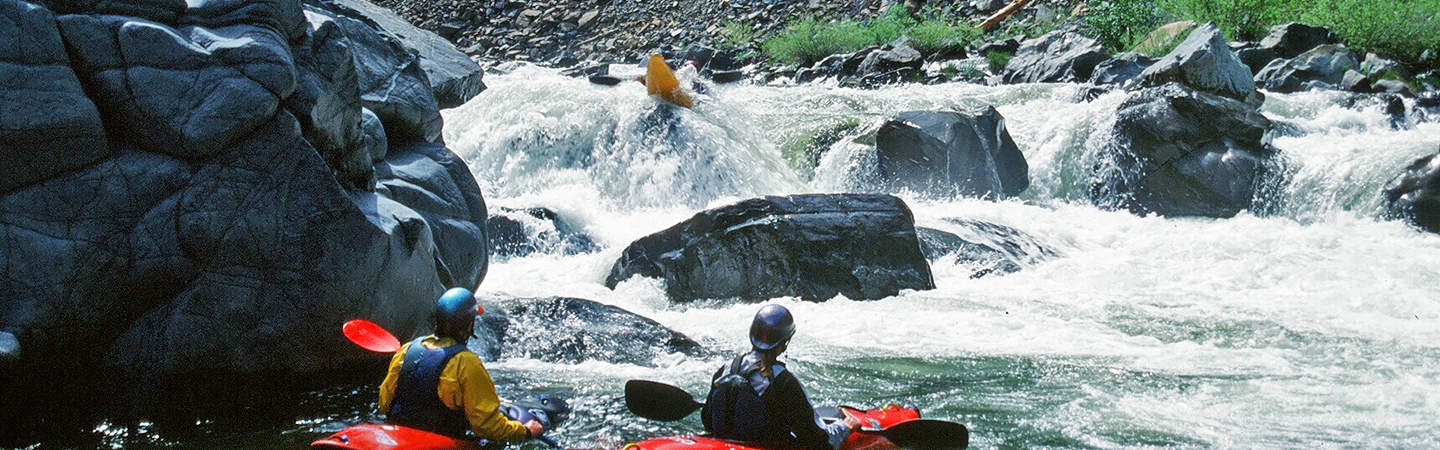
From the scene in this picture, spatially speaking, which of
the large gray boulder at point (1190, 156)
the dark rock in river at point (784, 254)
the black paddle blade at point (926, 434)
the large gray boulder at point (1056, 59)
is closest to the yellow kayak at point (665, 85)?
the dark rock in river at point (784, 254)

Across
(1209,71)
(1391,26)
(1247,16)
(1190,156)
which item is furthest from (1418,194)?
(1247,16)

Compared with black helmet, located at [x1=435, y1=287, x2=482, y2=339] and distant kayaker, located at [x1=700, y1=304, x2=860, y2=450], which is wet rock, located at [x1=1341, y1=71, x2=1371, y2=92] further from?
black helmet, located at [x1=435, y1=287, x2=482, y2=339]

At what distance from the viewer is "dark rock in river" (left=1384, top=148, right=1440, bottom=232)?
1121 cm

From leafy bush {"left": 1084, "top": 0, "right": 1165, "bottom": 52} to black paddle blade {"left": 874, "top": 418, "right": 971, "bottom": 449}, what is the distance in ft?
49.5

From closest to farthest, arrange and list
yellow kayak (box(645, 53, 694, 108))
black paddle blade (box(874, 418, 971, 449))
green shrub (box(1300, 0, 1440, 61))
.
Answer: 1. black paddle blade (box(874, 418, 971, 449))
2. yellow kayak (box(645, 53, 694, 108))
3. green shrub (box(1300, 0, 1440, 61))

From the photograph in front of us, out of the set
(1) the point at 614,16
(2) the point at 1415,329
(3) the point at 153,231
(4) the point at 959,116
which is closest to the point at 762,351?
(3) the point at 153,231

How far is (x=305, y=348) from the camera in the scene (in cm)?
570

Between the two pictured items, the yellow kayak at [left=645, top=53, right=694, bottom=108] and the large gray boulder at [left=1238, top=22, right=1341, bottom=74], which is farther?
the large gray boulder at [left=1238, top=22, right=1341, bottom=74]

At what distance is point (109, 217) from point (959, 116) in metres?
9.66

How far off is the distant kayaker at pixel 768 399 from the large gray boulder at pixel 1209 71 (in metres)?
11.1

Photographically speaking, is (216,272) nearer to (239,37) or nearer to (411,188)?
(239,37)

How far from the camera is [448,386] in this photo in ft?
14.4

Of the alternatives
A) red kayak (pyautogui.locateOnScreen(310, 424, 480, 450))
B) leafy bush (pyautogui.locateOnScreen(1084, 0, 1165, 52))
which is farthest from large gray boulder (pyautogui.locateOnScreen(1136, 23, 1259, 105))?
red kayak (pyautogui.locateOnScreen(310, 424, 480, 450))

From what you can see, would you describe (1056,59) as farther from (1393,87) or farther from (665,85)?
(665,85)
